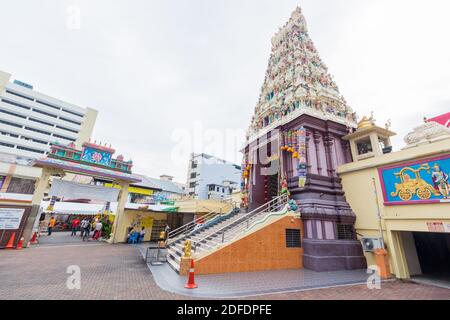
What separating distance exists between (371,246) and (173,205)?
53.6ft

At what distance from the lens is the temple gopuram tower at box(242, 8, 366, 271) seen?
33.5 feet

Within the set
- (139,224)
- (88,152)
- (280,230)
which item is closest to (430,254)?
(280,230)

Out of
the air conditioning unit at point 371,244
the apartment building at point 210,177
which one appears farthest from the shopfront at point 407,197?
the apartment building at point 210,177

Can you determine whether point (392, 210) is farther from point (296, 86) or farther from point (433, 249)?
point (296, 86)

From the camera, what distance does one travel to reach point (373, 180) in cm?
1046

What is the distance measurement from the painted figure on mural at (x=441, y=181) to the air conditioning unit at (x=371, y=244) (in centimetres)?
316

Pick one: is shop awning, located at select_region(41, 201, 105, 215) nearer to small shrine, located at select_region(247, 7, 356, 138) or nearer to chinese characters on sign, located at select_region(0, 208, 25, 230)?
chinese characters on sign, located at select_region(0, 208, 25, 230)

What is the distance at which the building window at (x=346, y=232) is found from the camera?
419 inches

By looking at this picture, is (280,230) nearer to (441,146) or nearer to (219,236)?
(219,236)

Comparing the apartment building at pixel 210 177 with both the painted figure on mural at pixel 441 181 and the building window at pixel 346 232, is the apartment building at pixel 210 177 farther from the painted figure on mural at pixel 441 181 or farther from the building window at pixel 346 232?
the painted figure on mural at pixel 441 181

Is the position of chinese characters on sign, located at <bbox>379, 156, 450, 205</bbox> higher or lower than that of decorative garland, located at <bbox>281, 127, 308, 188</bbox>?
lower

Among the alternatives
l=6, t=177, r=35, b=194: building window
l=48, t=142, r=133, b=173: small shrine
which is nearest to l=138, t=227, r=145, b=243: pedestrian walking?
l=48, t=142, r=133, b=173: small shrine

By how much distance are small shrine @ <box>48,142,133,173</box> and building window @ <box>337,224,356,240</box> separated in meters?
16.9

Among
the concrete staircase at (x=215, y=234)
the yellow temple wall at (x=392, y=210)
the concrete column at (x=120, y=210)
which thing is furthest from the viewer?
the concrete column at (x=120, y=210)
